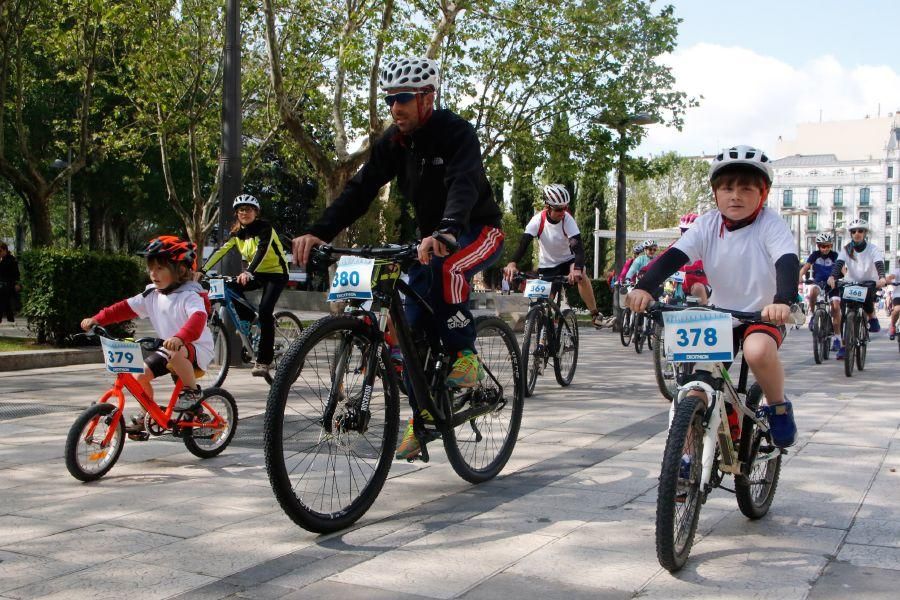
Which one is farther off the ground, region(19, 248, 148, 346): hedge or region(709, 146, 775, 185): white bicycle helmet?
region(709, 146, 775, 185): white bicycle helmet

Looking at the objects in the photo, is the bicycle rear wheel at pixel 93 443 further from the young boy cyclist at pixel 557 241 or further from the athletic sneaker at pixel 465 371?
the young boy cyclist at pixel 557 241

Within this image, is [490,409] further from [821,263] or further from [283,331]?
[821,263]

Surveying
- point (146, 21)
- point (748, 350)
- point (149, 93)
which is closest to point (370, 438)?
point (748, 350)

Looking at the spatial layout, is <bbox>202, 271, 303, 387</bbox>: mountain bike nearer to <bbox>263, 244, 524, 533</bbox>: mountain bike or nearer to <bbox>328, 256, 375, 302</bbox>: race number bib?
<bbox>263, 244, 524, 533</bbox>: mountain bike

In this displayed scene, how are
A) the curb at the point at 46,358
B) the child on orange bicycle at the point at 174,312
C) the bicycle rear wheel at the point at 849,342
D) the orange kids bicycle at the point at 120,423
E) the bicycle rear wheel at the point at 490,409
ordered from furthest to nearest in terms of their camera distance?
1. the bicycle rear wheel at the point at 849,342
2. the curb at the point at 46,358
3. the child on orange bicycle at the point at 174,312
4. the orange kids bicycle at the point at 120,423
5. the bicycle rear wheel at the point at 490,409

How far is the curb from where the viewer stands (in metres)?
10.9

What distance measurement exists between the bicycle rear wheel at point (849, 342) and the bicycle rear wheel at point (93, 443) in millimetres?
9001

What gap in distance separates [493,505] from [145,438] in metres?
2.17

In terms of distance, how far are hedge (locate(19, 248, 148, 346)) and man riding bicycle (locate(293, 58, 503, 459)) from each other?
8.40m

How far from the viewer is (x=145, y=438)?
568cm

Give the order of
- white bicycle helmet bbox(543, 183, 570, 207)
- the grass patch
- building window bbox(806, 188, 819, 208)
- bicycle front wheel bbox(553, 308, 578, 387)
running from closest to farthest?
1. white bicycle helmet bbox(543, 183, 570, 207)
2. bicycle front wheel bbox(553, 308, 578, 387)
3. the grass patch
4. building window bbox(806, 188, 819, 208)

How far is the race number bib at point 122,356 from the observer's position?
217 inches

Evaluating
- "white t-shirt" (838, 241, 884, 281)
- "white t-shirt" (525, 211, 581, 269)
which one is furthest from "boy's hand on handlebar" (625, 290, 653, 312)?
"white t-shirt" (838, 241, 884, 281)

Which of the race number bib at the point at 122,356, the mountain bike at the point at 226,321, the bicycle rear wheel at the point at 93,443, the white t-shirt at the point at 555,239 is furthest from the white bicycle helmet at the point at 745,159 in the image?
the mountain bike at the point at 226,321
